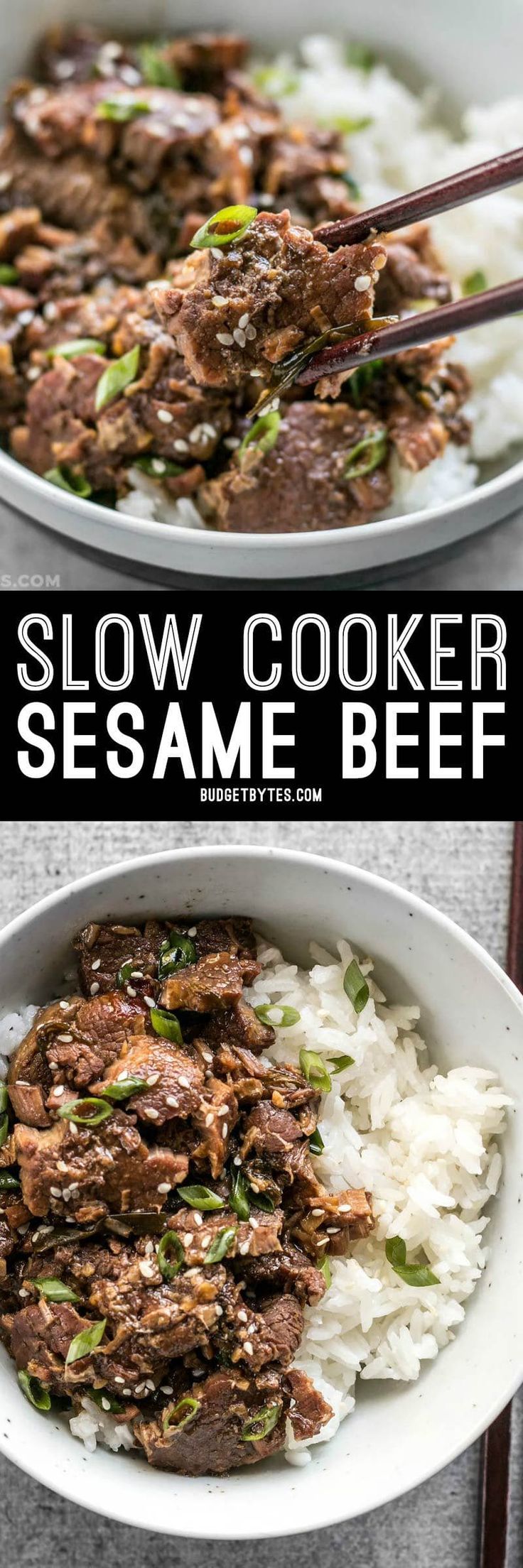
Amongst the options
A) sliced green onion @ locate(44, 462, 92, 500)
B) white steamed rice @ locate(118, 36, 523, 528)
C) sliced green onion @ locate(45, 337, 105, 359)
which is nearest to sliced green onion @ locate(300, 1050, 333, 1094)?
white steamed rice @ locate(118, 36, 523, 528)

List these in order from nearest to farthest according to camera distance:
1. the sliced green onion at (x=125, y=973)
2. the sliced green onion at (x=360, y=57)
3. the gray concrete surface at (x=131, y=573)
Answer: the sliced green onion at (x=125, y=973)
the gray concrete surface at (x=131, y=573)
the sliced green onion at (x=360, y=57)

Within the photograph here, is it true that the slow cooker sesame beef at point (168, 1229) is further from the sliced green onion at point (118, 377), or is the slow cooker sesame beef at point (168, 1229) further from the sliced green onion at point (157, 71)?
the sliced green onion at point (157, 71)

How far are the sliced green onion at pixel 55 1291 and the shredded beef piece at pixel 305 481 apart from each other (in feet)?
4.12

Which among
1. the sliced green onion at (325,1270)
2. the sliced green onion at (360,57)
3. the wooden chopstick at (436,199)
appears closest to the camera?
the wooden chopstick at (436,199)

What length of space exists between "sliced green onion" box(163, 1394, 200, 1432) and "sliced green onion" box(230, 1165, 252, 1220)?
26cm

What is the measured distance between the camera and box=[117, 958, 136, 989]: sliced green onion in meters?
2.07

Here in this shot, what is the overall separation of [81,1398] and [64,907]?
0.74m

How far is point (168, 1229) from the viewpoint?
1.92m

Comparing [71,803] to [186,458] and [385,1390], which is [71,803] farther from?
[385,1390]

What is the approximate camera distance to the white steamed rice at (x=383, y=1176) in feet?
6.55

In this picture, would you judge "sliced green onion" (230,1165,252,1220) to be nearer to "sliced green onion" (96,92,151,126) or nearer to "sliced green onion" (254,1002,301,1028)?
"sliced green onion" (254,1002,301,1028)

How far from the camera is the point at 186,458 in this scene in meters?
2.26

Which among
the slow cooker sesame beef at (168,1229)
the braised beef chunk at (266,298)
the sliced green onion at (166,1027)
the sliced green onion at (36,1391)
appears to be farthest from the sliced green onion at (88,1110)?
the braised beef chunk at (266,298)

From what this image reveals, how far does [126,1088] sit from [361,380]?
127cm
